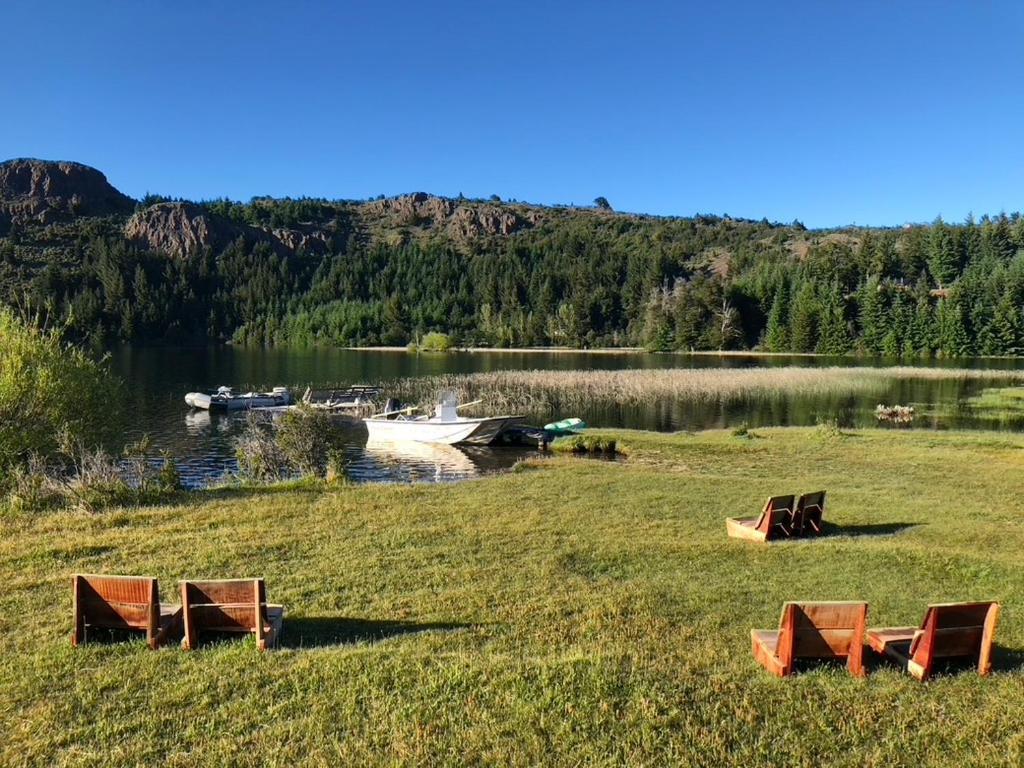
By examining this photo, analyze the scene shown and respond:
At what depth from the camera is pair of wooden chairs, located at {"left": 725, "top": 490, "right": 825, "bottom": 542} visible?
12.8 metres

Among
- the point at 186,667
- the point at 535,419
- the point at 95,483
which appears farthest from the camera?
the point at 535,419

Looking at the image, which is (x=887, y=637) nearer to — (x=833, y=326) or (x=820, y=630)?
(x=820, y=630)

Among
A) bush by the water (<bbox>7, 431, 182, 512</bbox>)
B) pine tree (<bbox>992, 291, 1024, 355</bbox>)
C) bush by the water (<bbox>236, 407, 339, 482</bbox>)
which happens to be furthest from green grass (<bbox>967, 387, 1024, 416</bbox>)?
pine tree (<bbox>992, 291, 1024, 355</bbox>)

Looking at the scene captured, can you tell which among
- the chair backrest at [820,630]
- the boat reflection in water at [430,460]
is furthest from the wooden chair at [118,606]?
the boat reflection in water at [430,460]

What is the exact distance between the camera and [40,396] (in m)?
19.2

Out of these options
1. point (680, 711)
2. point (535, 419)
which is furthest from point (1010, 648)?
point (535, 419)

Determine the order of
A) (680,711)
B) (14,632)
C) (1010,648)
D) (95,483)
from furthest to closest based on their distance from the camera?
(95,483) → (14,632) → (1010,648) → (680,711)

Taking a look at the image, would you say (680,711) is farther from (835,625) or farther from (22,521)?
(22,521)

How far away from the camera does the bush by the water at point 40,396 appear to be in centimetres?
1864

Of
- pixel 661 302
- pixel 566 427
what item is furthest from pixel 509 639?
pixel 661 302

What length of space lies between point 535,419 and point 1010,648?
3428 cm

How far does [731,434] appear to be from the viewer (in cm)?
Result: 3111

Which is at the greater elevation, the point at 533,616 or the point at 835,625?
the point at 835,625

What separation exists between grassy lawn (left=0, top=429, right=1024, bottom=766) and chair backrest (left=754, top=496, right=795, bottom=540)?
0.67 meters
